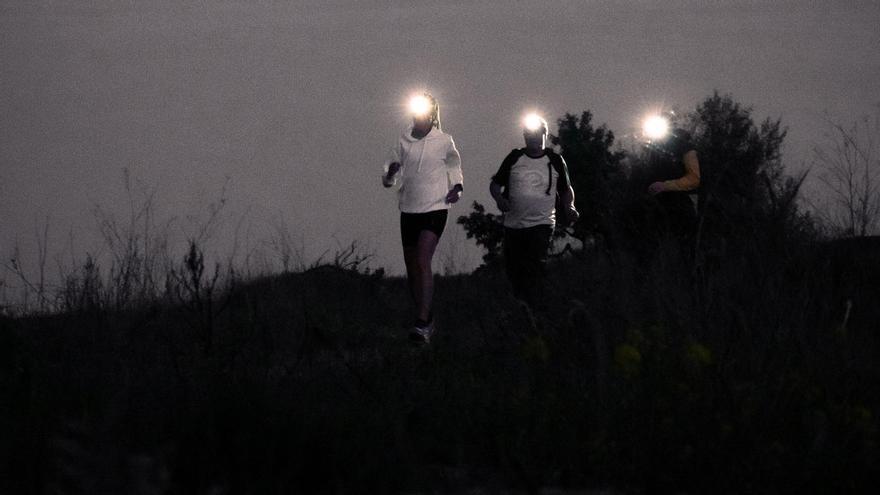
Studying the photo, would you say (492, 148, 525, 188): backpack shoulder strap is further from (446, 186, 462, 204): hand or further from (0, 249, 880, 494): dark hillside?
(0, 249, 880, 494): dark hillside

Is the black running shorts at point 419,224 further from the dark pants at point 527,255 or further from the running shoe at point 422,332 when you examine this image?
the dark pants at point 527,255

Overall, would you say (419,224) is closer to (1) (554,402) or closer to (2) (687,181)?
(2) (687,181)

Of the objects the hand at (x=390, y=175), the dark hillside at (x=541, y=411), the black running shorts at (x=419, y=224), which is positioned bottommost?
the dark hillside at (x=541, y=411)

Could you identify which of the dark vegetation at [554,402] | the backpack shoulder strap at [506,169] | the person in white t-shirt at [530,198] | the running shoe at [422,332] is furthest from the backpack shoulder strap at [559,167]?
the dark vegetation at [554,402]

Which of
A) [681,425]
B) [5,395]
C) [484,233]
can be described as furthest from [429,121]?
[484,233]

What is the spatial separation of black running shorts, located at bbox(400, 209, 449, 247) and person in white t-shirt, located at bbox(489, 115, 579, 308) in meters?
0.78

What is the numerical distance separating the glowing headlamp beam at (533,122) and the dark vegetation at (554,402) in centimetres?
239

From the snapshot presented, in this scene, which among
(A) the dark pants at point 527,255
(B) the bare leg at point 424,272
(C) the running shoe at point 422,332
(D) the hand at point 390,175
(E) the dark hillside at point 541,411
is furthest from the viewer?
(A) the dark pants at point 527,255

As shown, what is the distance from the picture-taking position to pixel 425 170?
7.98 metres

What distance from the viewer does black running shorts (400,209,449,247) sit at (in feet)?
26.2

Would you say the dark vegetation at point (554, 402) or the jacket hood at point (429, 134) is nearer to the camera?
the dark vegetation at point (554, 402)

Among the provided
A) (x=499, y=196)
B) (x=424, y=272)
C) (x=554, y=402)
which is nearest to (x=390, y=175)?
(x=424, y=272)

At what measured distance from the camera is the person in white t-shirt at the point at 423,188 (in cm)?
795

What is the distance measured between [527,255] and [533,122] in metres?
1.15
